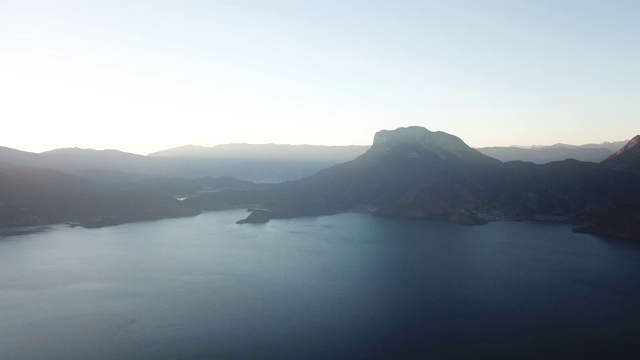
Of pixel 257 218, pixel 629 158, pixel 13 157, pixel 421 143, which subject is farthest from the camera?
pixel 13 157

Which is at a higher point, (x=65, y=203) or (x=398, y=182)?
(x=398, y=182)

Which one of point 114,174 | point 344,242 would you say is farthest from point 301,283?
point 114,174

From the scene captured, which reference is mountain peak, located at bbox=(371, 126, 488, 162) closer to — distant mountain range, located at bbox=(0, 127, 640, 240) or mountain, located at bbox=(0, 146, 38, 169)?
distant mountain range, located at bbox=(0, 127, 640, 240)

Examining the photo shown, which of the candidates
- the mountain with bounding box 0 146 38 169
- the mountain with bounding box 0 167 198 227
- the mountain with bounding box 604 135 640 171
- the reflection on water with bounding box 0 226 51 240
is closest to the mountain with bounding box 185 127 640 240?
the mountain with bounding box 604 135 640 171

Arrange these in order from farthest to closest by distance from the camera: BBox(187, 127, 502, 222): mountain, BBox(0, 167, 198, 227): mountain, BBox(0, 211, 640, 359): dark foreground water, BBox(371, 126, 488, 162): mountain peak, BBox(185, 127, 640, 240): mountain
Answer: BBox(371, 126, 488, 162): mountain peak, BBox(187, 127, 502, 222): mountain, BBox(0, 167, 198, 227): mountain, BBox(185, 127, 640, 240): mountain, BBox(0, 211, 640, 359): dark foreground water

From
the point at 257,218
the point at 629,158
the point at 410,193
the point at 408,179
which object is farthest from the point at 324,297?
the point at 629,158

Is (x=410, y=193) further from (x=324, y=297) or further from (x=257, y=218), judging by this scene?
(x=324, y=297)

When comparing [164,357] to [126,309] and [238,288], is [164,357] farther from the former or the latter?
[238,288]
